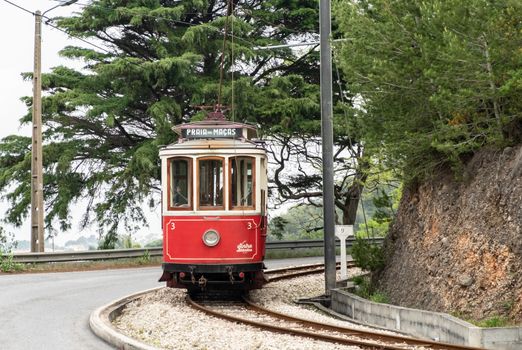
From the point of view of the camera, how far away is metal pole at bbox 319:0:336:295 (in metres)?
16.4

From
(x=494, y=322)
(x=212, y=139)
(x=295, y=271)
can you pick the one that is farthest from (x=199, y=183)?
(x=295, y=271)

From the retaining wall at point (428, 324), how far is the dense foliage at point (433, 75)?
2518mm

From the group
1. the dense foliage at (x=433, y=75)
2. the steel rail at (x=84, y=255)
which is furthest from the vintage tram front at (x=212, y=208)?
the steel rail at (x=84, y=255)

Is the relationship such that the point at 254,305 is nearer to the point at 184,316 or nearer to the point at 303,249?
the point at 184,316

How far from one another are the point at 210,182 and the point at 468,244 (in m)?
5.00

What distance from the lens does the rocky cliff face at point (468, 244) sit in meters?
11.3

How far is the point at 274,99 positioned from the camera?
96.5 feet

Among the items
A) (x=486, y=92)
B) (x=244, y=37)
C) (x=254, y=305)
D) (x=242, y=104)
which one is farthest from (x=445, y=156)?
(x=244, y=37)

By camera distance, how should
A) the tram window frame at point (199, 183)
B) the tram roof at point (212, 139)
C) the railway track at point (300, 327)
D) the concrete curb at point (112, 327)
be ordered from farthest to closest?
1. the tram roof at point (212, 139)
2. the tram window frame at point (199, 183)
3. the railway track at point (300, 327)
4. the concrete curb at point (112, 327)

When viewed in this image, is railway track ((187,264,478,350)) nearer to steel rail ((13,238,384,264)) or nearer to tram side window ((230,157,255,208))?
tram side window ((230,157,255,208))

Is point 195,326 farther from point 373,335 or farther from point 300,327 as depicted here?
point 373,335

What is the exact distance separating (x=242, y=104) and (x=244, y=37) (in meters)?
3.33

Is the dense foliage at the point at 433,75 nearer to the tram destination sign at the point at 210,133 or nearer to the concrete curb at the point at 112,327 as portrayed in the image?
the tram destination sign at the point at 210,133

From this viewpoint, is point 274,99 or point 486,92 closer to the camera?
point 486,92
